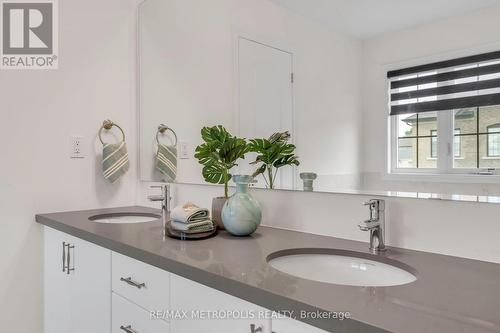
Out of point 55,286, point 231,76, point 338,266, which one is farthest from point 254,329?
point 55,286

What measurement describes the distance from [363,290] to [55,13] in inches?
74.8

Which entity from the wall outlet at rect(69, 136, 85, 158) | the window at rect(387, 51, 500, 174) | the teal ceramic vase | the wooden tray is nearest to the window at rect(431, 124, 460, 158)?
the window at rect(387, 51, 500, 174)

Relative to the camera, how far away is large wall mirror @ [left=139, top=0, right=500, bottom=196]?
94 cm

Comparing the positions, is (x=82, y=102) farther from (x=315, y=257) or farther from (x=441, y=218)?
(x=441, y=218)

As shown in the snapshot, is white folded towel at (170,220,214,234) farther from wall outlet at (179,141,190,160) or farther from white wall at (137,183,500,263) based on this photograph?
wall outlet at (179,141,190,160)

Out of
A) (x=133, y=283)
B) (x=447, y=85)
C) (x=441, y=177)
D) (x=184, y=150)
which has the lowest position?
(x=133, y=283)

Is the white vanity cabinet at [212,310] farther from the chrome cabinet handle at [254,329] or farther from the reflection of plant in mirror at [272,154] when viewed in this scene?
the reflection of plant in mirror at [272,154]

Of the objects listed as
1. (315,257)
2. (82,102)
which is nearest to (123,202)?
(82,102)

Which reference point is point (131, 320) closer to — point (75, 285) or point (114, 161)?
point (75, 285)

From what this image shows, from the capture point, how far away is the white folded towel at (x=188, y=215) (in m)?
1.27

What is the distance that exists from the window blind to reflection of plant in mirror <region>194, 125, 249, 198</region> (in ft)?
1.93

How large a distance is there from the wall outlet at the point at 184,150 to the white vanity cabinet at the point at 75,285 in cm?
66

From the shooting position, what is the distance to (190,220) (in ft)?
4.18

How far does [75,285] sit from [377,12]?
151 cm
